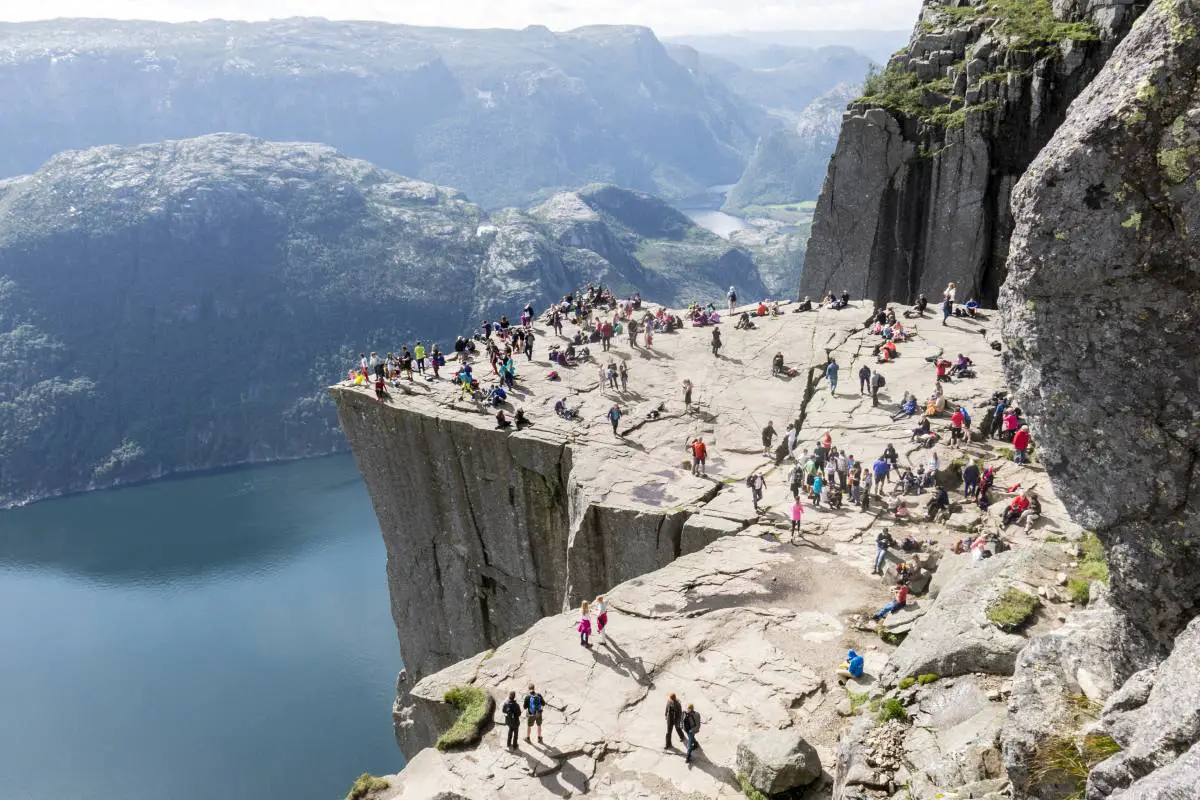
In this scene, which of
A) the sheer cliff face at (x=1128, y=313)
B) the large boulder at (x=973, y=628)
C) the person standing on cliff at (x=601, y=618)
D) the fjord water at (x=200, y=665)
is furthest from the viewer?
the fjord water at (x=200, y=665)

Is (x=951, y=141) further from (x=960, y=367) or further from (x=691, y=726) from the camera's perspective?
(x=691, y=726)

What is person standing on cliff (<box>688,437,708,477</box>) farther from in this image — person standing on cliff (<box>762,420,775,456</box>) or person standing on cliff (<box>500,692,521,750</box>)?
person standing on cliff (<box>500,692,521,750</box>)

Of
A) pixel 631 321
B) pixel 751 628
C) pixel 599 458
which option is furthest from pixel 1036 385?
pixel 631 321

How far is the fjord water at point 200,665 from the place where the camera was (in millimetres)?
87938

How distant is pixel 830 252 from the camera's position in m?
59.6

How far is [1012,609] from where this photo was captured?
17516mm

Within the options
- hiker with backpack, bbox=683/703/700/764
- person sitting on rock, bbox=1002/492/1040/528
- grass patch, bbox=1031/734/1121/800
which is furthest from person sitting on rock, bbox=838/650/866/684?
grass patch, bbox=1031/734/1121/800

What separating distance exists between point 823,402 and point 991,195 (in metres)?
20.7

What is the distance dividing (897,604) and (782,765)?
7507 millimetres

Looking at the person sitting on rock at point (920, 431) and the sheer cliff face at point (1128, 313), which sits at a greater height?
the sheer cliff face at point (1128, 313)

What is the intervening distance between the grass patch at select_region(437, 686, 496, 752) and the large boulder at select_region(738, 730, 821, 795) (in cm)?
744

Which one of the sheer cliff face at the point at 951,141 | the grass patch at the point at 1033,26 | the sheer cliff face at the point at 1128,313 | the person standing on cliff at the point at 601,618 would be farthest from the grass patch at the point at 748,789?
the grass patch at the point at 1033,26

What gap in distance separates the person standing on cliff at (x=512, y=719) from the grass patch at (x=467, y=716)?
969 mm

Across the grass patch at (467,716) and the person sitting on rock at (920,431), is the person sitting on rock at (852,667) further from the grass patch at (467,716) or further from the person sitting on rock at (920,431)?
the person sitting on rock at (920,431)
